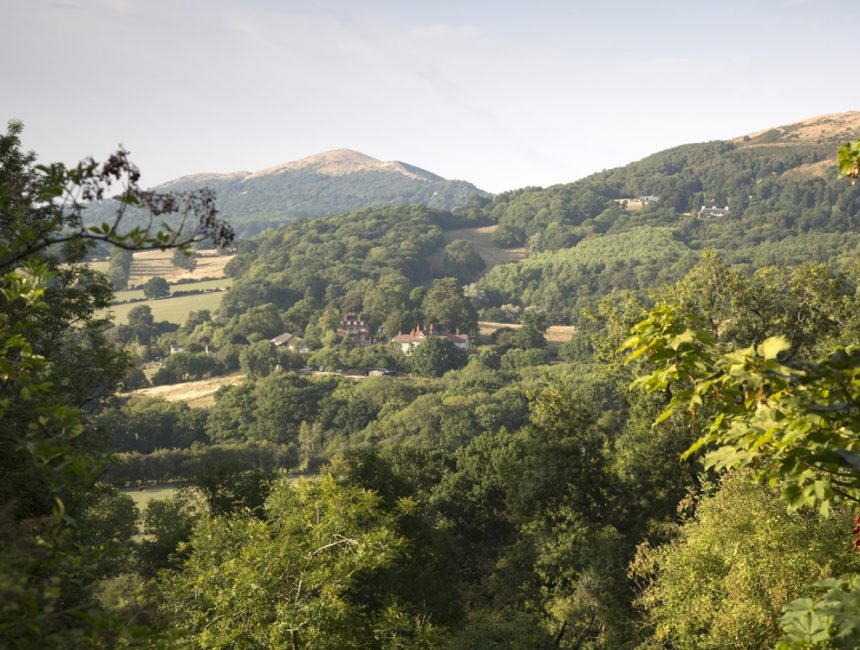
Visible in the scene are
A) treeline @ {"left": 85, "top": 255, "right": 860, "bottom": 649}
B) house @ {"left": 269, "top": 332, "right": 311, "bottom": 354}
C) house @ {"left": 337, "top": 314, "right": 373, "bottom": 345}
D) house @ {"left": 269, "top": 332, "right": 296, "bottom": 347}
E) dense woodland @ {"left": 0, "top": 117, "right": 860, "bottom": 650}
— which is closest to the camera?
dense woodland @ {"left": 0, "top": 117, "right": 860, "bottom": 650}

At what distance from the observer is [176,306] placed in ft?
520

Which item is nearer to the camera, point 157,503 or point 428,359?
point 157,503

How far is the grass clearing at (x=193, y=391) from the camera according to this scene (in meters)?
97.1

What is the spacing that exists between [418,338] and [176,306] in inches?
2457

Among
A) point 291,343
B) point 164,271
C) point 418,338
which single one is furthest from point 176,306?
point 418,338

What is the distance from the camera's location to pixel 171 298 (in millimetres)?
166125

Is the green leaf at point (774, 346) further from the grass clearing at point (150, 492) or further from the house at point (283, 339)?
the house at point (283, 339)

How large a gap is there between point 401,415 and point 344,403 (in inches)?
462

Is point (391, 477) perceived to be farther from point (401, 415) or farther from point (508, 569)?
point (401, 415)

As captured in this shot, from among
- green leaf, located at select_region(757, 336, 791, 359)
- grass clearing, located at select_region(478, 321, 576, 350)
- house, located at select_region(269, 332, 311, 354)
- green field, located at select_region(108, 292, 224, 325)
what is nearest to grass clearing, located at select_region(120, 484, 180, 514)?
green leaf, located at select_region(757, 336, 791, 359)

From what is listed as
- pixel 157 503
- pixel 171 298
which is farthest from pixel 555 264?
pixel 157 503

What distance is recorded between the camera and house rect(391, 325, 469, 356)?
423ft

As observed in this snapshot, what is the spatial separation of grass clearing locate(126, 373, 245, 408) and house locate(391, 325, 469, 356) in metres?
32.9

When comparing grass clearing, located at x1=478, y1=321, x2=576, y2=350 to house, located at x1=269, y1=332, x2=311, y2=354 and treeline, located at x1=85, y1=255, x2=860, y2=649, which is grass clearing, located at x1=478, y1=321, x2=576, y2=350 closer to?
house, located at x1=269, y1=332, x2=311, y2=354
